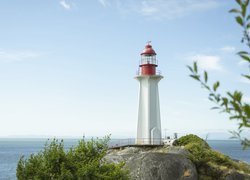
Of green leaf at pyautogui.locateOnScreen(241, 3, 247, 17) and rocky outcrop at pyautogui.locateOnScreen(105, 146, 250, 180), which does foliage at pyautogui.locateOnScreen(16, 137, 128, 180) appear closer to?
rocky outcrop at pyautogui.locateOnScreen(105, 146, 250, 180)

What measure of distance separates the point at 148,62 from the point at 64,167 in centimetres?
2160

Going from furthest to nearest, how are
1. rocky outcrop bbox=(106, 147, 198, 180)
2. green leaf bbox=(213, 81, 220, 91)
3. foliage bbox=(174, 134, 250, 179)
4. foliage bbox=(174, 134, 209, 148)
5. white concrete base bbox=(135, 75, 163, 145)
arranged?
1. white concrete base bbox=(135, 75, 163, 145)
2. foliage bbox=(174, 134, 209, 148)
3. foliage bbox=(174, 134, 250, 179)
4. rocky outcrop bbox=(106, 147, 198, 180)
5. green leaf bbox=(213, 81, 220, 91)

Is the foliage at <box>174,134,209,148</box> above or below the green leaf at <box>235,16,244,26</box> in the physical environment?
above

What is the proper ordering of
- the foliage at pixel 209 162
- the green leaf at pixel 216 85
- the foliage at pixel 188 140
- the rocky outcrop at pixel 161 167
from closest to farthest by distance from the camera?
1. the green leaf at pixel 216 85
2. the rocky outcrop at pixel 161 167
3. the foliage at pixel 209 162
4. the foliage at pixel 188 140

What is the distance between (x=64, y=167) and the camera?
18.5 m

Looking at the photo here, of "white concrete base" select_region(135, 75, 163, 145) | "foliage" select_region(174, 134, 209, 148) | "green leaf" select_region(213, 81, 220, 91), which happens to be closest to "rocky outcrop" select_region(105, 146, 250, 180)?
"foliage" select_region(174, 134, 209, 148)

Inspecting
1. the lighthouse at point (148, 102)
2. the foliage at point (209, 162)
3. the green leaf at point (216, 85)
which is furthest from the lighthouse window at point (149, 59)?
the green leaf at point (216, 85)

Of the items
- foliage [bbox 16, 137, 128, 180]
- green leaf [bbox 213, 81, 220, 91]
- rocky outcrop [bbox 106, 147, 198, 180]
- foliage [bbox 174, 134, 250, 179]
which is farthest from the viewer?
foliage [bbox 174, 134, 250, 179]

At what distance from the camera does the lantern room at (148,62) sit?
38.0 meters

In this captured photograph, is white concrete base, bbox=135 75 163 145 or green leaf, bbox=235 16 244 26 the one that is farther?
white concrete base, bbox=135 75 163 145

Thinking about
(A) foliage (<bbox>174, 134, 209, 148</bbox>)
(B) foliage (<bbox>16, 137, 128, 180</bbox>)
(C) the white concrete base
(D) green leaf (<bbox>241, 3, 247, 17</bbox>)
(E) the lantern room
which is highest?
(E) the lantern room

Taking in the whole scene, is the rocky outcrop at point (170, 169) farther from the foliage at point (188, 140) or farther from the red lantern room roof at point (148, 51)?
the red lantern room roof at point (148, 51)

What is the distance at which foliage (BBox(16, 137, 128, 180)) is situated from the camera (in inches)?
719

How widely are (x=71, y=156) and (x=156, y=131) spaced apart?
18878mm
